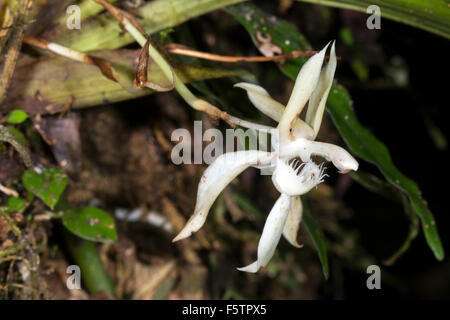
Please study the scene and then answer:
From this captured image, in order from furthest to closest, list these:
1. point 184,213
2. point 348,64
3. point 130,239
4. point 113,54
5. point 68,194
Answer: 1. point 348,64
2. point 184,213
3. point 130,239
4. point 68,194
5. point 113,54

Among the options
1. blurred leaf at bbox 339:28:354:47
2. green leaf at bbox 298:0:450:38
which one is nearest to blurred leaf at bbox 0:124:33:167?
green leaf at bbox 298:0:450:38

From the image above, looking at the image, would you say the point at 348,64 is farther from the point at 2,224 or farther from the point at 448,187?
the point at 2,224

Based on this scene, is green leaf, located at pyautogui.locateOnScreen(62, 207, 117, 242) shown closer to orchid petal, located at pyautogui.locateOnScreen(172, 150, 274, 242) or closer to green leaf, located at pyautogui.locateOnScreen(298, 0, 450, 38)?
orchid petal, located at pyautogui.locateOnScreen(172, 150, 274, 242)

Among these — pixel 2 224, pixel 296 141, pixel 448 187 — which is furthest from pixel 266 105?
pixel 448 187

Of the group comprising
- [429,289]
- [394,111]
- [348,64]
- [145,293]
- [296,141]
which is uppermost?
[348,64]

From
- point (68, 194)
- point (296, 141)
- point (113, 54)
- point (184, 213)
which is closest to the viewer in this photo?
point (296, 141)

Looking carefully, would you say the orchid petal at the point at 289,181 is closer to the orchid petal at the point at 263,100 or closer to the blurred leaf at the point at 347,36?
the orchid petal at the point at 263,100

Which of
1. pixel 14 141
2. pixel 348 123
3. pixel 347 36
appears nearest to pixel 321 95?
pixel 348 123
